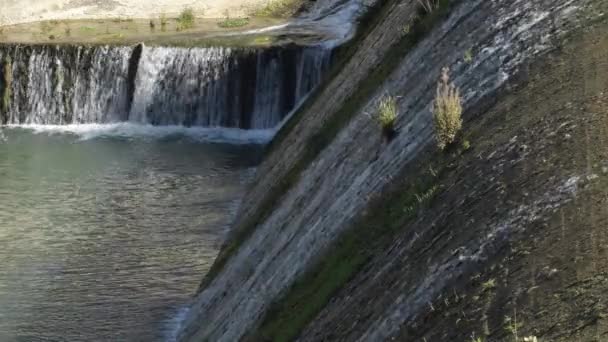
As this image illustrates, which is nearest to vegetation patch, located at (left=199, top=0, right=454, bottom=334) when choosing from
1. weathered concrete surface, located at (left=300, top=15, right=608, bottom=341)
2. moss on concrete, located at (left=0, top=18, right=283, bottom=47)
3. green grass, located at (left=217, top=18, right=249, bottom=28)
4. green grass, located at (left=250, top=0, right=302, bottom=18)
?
weathered concrete surface, located at (left=300, top=15, right=608, bottom=341)

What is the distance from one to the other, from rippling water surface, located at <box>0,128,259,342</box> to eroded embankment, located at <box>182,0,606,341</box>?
1921mm

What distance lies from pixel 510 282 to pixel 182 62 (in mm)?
28213

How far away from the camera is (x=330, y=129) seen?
56.7 feet

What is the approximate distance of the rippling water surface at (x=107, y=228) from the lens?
18562 millimetres

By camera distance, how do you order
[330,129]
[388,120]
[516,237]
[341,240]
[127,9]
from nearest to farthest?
1. [516,237]
2. [341,240]
3. [388,120]
4. [330,129]
5. [127,9]

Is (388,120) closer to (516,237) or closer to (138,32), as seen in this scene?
(516,237)

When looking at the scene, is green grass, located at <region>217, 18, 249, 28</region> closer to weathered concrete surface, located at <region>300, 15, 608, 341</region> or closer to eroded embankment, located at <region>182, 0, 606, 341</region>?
eroded embankment, located at <region>182, 0, 606, 341</region>

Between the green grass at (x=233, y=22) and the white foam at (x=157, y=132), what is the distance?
658cm

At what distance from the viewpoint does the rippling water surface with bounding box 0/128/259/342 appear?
60.9 ft

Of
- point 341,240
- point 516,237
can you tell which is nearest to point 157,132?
point 341,240

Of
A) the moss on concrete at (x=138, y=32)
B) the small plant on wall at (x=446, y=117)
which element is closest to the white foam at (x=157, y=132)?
the moss on concrete at (x=138, y=32)

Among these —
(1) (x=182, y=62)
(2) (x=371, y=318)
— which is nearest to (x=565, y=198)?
(2) (x=371, y=318)

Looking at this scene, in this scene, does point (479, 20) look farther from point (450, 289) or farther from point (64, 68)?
point (64, 68)

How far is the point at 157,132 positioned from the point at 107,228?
9.94 metres
